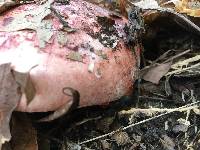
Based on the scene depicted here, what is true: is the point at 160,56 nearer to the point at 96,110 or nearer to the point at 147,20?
the point at 147,20

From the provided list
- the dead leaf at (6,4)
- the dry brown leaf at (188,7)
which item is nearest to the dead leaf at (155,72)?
the dry brown leaf at (188,7)

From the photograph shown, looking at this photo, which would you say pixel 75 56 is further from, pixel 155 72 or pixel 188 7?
pixel 188 7

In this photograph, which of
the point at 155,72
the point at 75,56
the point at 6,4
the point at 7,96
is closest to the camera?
the point at 7,96

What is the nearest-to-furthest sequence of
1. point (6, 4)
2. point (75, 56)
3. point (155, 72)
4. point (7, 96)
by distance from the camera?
point (7, 96) < point (75, 56) < point (6, 4) < point (155, 72)

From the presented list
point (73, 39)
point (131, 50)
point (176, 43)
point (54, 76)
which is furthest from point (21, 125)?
point (176, 43)

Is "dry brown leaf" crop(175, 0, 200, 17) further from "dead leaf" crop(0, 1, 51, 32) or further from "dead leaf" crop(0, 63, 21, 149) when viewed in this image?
"dead leaf" crop(0, 63, 21, 149)

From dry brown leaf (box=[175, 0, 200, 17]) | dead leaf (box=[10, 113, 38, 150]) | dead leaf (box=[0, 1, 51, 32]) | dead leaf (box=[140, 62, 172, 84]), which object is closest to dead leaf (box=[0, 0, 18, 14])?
dead leaf (box=[0, 1, 51, 32])

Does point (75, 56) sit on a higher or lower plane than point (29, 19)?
lower

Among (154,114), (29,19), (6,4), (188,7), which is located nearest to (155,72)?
(154,114)
